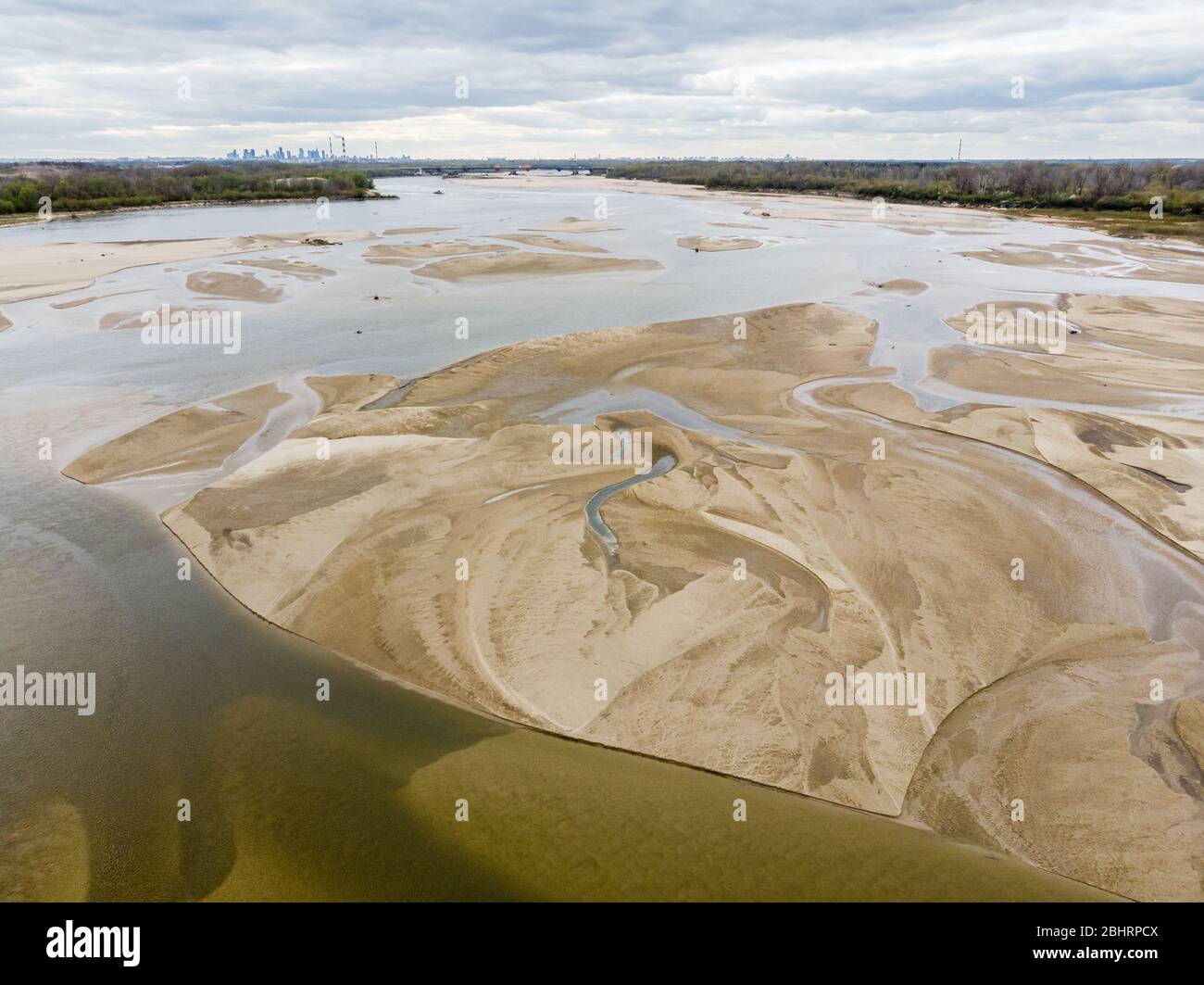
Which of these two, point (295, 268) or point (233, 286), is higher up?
point (295, 268)

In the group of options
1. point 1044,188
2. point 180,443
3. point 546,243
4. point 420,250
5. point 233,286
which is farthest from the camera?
point 1044,188

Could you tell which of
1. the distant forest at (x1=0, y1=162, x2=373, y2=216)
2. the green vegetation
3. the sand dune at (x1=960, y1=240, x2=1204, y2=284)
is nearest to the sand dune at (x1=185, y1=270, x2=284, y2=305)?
the sand dune at (x1=960, y1=240, x2=1204, y2=284)

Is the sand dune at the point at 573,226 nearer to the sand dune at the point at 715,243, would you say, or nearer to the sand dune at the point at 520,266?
the sand dune at the point at 715,243

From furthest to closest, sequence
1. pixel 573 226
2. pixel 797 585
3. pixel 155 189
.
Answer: pixel 155 189
pixel 573 226
pixel 797 585

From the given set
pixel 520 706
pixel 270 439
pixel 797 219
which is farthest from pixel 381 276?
pixel 797 219

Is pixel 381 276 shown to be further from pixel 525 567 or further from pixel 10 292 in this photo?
pixel 525 567

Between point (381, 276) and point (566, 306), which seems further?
point (381, 276)

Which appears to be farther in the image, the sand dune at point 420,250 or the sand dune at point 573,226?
the sand dune at point 573,226

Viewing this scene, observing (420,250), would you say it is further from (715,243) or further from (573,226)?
(715,243)

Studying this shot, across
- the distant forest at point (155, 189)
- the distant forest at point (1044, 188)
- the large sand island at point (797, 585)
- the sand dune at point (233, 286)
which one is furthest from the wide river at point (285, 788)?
the distant forest at point (1044, 188)

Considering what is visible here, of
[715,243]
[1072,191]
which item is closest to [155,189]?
[715,243]
